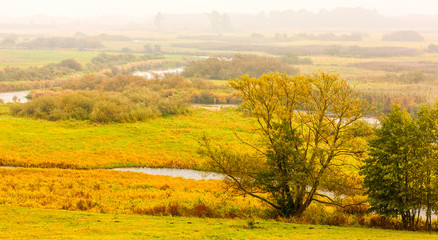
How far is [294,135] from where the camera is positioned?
94.5 feet

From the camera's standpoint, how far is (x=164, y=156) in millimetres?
50562

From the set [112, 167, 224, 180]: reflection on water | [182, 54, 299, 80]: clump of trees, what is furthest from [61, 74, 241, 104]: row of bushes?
[112, 167, 224, 180]: reflection on water

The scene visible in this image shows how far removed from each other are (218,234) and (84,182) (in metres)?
20.0

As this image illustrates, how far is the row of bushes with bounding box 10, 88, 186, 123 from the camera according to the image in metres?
66.6

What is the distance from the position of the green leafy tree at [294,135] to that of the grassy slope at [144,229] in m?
3.30

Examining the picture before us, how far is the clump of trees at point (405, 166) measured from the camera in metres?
25.1

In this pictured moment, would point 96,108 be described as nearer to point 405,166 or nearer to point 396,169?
point 396,169

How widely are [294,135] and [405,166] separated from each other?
7604 millimetres

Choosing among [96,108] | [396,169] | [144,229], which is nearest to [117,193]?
[144,229]

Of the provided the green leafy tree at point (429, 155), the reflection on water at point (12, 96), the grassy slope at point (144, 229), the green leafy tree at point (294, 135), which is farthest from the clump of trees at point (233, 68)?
the grassy slope at point (144, 229)

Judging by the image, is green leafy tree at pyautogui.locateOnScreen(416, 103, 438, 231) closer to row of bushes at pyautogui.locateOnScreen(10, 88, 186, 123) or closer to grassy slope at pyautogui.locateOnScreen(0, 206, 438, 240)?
grassy slope at pyautogui.locateOnScreen(0, 206, 438, 240)

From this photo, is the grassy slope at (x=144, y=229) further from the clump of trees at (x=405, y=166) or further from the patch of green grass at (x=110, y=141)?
the patch of green grass at (x=110, y=141)

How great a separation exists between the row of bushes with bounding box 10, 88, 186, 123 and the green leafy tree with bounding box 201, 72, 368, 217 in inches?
1644

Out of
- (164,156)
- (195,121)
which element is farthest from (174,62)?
(164,156)
